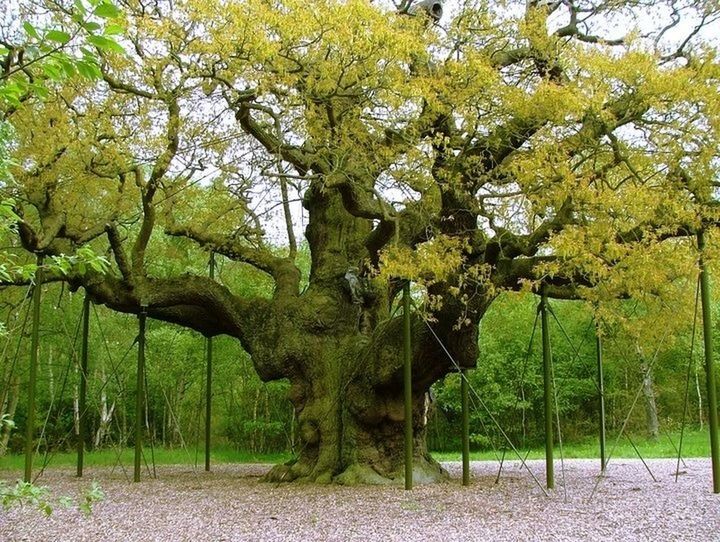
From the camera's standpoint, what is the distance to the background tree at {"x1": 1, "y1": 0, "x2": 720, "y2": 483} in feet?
19.4

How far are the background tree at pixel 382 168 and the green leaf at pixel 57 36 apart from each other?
11.0ft

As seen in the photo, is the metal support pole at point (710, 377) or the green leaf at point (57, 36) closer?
the green leaf at point (57, 36)

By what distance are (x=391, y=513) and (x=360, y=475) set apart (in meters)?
2.11

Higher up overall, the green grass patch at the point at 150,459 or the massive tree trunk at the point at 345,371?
the massive tree trunk at the point at 345,371

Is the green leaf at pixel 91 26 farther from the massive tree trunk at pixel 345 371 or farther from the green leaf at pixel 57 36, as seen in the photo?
the massive tree trunk at pixel 345 371

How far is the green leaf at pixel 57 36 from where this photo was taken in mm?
1501

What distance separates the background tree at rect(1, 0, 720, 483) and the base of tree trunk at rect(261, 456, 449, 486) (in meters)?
0.04

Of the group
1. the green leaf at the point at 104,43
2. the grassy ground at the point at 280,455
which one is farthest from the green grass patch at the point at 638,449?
the green leaf at the point at 104,43

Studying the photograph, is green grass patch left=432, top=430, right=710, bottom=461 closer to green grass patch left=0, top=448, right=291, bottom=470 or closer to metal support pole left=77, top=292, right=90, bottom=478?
green grass patch left=0, top=448, right=291, bottom=470

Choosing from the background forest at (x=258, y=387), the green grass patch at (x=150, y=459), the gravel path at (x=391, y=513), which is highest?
the background forest at (x=258, y=387)

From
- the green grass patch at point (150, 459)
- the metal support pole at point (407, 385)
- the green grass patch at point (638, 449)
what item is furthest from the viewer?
the green grass patch at point (150, 459)

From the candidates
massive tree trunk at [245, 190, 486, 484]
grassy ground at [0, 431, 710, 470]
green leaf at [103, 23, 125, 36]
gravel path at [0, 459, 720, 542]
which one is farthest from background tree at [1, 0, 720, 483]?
grassy ground at [0, 431, 710, 470]

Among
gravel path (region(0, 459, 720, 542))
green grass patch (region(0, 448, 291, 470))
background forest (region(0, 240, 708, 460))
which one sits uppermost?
background forest (region(0, 240, 708, 460))

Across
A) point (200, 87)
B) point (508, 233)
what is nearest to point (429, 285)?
point (508, 233)
